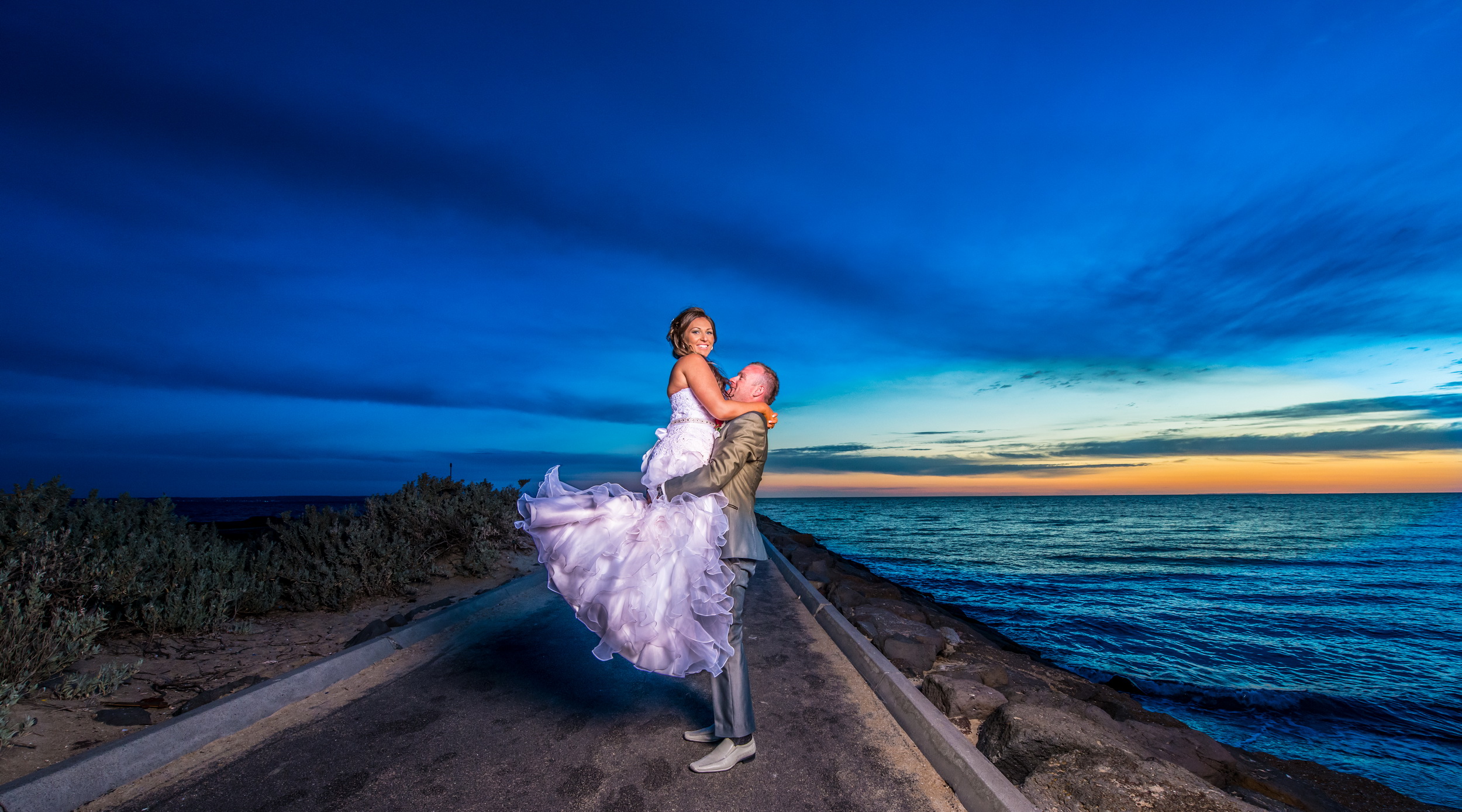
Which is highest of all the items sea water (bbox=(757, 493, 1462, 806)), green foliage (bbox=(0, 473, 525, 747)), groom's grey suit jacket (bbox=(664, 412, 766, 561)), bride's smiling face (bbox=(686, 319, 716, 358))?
bride's smiling face (bbox=(686, 319, 716, 358))

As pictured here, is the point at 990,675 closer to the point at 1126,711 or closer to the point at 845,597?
the point at 1126,711

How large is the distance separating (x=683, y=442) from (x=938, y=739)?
7.32 ft

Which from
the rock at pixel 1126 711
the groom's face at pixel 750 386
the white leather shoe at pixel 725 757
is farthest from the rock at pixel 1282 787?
the groom's face at pixel 750 386

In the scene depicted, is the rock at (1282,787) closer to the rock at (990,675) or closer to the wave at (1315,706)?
the rock at (990,675)

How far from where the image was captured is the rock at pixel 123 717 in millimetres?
3859

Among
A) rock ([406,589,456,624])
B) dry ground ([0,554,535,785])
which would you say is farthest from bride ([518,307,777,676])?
rock ([406,589,456,624])

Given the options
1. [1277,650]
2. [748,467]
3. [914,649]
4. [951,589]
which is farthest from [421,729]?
[951,589]

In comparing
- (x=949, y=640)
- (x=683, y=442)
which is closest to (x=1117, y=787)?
(x=683, y=442)

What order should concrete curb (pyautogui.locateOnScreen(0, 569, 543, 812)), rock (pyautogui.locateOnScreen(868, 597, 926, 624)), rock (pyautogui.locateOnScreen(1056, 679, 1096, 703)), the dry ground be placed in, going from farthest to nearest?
1. rock (pyautogui.locateOnScreen(868, 597, 926, 624))
2. rock (pyautogui.locateOnScreen(1056, 679, 1096, 703))
3. the dry ground
4. concrete curb (pyautogui.locateOnScreen(0, 569, 543, 812))

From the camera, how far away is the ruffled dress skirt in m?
3.05

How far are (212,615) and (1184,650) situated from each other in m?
13.7

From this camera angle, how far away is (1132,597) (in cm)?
1560

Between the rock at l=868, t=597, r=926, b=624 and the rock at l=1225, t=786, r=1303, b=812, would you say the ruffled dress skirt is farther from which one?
the rock at l=868, t=597, r=926, b=624

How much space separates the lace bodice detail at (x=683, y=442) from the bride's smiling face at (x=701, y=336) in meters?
0.25
